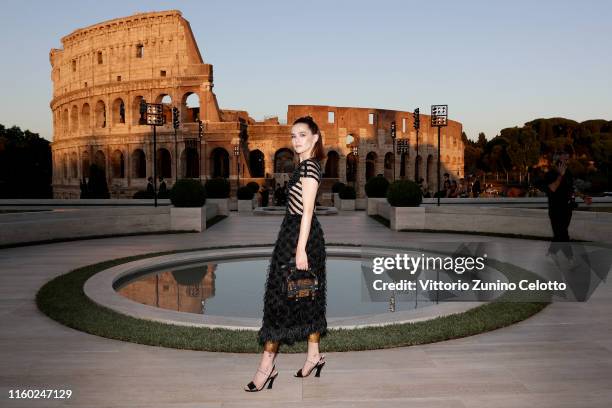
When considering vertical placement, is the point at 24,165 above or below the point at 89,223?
above

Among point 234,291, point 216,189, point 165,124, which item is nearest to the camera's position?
point 234,291

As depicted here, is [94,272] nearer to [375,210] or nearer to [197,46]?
Answer: [375,210]

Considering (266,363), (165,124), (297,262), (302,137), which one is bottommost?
(266,363)

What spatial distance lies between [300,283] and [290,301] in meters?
0.27

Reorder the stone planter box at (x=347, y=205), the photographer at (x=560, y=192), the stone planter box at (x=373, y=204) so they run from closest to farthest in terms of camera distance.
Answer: the photographer at (x=560, y=192)
the stone planter box at (x=373, y=204)
the stone planter box at (x=347, y=205)

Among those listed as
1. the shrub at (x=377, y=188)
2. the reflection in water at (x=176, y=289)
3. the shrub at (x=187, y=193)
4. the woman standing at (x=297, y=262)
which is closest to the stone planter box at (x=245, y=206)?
the shrub at (x=377, y=188)

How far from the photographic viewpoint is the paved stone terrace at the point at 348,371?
3859 millimetres

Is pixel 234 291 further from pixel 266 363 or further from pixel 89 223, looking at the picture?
pixel 89 223

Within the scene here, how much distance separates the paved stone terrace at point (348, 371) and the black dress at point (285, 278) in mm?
481

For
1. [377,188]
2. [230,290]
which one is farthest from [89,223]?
[377,188]

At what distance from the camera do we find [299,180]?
388 centimetres

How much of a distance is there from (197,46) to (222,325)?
50866mm

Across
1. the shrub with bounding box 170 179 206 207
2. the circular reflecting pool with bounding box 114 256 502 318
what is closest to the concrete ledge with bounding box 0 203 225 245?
the shrub with bounding box 170 179 206 207

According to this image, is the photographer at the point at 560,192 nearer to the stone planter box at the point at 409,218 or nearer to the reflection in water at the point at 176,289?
the reflection in water at the point at 176,289
